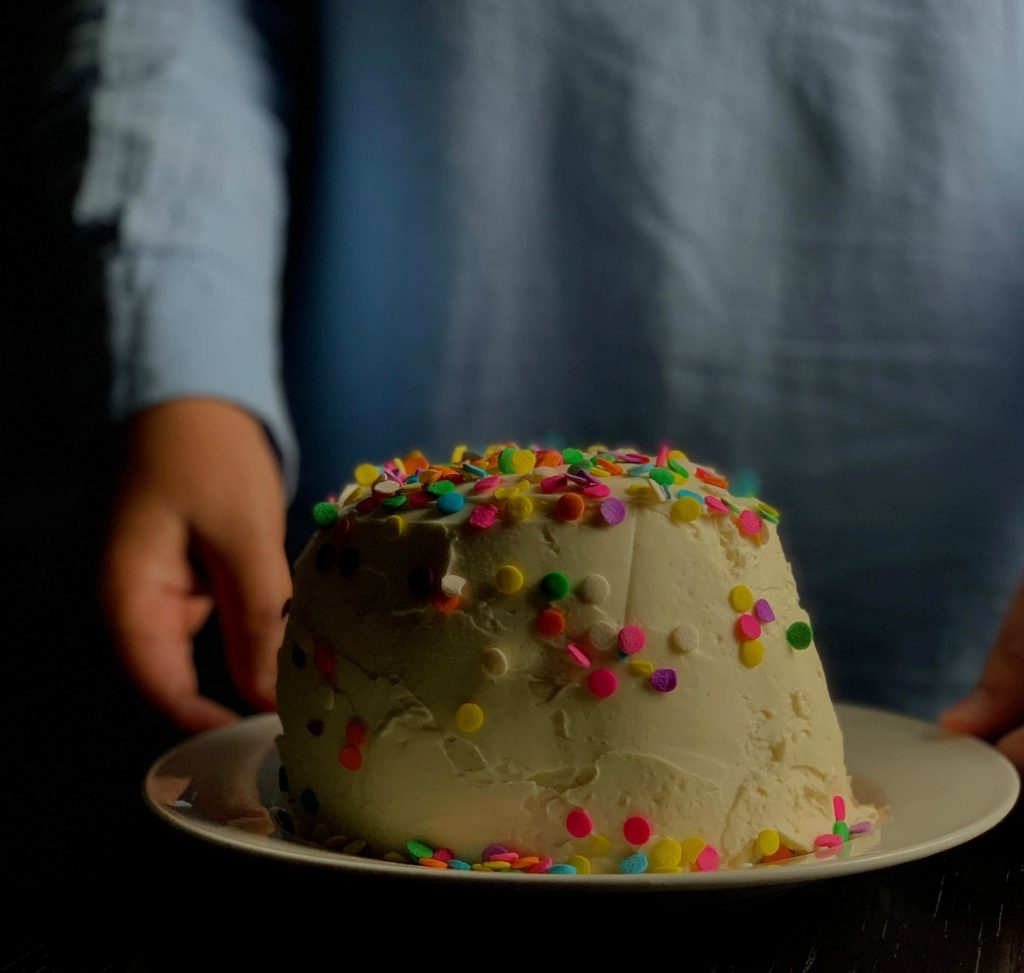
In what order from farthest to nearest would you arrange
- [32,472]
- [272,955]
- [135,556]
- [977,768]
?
1. [32,472]
2. [135,556]
3. [977,768]
4. [272,955]

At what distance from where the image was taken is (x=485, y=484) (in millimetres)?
765

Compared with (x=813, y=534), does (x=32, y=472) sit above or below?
below

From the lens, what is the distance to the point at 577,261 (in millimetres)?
1297

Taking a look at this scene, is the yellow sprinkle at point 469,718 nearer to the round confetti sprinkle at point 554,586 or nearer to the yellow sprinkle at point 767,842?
the round confetti sprinkle at point 554,586

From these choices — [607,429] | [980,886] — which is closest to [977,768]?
[980,886]

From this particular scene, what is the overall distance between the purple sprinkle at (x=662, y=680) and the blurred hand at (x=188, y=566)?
405 mm

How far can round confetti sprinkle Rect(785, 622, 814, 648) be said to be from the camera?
762mm

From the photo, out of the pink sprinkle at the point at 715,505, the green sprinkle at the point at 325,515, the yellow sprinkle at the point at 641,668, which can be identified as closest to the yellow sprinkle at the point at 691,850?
the yellow sprinkle at the point at 641,668

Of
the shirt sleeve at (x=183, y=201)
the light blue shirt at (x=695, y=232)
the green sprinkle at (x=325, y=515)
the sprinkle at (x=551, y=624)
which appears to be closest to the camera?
the sprinkle at (x=551, y=624)

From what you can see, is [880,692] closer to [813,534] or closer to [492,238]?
[813,534]

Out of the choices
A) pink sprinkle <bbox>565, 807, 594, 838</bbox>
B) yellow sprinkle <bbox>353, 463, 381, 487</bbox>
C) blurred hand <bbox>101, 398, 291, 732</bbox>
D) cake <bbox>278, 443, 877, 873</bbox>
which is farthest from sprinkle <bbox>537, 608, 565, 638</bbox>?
blurred hand <bbox>101, 398, 291, 732</bbox>

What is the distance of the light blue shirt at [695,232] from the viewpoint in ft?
4.07

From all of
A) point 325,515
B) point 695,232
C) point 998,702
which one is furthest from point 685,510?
point 695,232

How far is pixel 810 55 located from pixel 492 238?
0.38 meters
